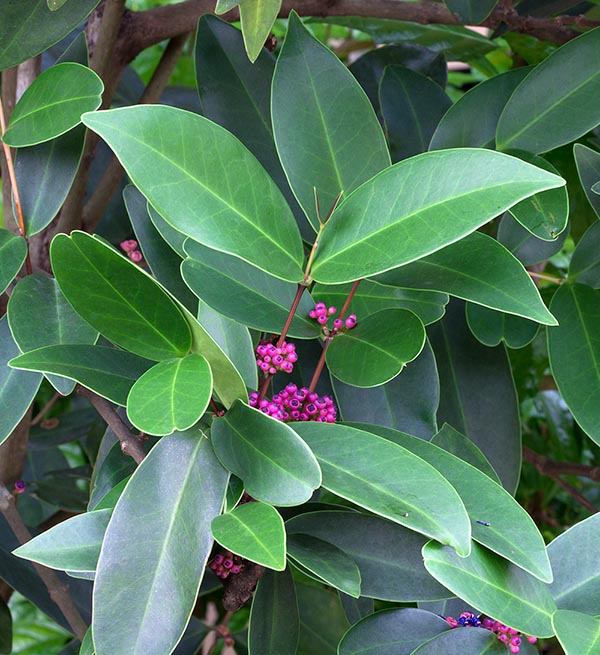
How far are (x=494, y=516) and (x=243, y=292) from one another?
19cm

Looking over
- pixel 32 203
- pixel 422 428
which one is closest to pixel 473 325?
pixel 422 428

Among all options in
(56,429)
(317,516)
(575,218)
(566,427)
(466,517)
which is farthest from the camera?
(566,427)

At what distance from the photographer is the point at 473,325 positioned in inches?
24.1

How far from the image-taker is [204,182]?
0.41 m

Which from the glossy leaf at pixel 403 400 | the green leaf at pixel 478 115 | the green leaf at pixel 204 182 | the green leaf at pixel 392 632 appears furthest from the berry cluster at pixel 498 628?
the green leaf at pixel 478 115

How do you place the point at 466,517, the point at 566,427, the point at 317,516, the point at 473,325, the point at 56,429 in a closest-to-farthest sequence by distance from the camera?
the point at 466,517, the point at 317,516, the point at 473,325, the point at 56,429, the point at 566,427

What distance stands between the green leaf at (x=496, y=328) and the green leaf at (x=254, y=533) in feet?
0.87

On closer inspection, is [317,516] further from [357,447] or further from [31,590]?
[31,590]

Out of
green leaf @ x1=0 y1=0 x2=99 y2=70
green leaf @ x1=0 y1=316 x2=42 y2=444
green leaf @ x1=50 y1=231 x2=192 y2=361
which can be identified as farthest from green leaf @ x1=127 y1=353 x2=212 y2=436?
green leaf @ x1=0 y1=0 x2=99 y2=70

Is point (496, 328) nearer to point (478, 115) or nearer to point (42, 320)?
point (478, 115)

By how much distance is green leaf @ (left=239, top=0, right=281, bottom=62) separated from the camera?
45cm

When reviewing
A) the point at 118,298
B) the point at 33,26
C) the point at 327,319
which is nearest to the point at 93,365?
the point at 118,298

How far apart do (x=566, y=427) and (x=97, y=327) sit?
1075 millimetres

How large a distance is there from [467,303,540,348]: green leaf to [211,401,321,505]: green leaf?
0.81 ft
